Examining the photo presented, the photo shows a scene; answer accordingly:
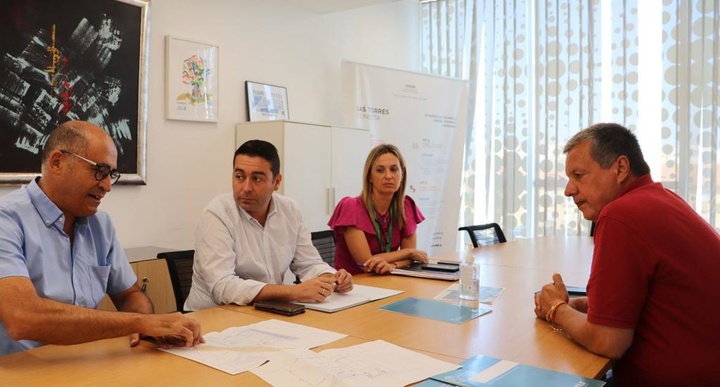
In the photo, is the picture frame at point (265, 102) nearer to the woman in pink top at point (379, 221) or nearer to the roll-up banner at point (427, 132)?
the roll-up banner at point (427, 132)

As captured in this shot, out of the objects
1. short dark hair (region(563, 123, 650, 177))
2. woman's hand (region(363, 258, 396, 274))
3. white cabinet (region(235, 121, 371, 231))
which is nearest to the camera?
short dark hair (region(563, 123, 650, 177))

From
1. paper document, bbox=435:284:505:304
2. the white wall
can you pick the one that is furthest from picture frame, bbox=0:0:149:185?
paper document, bbox=435:284:505:304

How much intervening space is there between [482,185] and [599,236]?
4568mm

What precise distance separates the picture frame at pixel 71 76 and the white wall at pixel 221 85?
133 millimetres

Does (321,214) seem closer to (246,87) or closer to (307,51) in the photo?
(246,87)

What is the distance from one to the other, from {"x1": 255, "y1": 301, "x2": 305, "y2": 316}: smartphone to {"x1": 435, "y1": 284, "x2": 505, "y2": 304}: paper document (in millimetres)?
571

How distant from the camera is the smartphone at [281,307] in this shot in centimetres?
191

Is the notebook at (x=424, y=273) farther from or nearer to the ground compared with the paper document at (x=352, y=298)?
farther from the ground

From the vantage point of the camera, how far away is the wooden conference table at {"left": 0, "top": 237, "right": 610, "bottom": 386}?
1.33 m

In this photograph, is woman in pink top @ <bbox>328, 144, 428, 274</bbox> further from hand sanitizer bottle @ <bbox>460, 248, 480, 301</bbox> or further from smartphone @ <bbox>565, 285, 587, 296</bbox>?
smartphone @ <bbox>565, 285, 587, 296</bbox>

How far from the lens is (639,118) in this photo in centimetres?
521

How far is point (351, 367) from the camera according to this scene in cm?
140

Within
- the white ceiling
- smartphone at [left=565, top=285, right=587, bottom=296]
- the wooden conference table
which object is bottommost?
the wooden conference table

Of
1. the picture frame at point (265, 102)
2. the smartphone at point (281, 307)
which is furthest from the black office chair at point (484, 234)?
the smartphone at point (281, 307)
